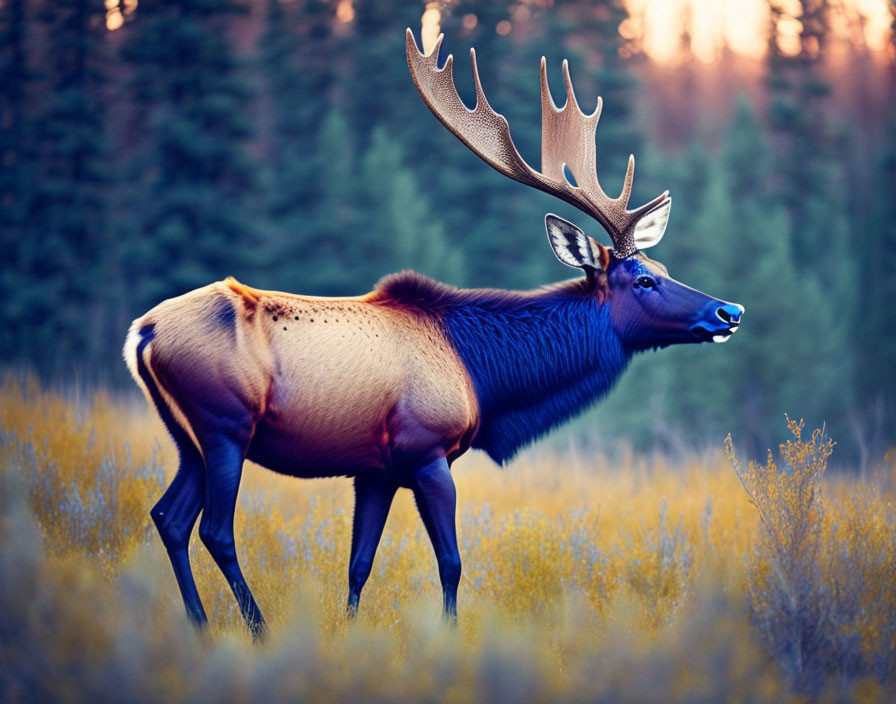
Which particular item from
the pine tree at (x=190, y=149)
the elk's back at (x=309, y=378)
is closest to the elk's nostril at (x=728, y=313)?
the elk's back at (x=309, y=378)

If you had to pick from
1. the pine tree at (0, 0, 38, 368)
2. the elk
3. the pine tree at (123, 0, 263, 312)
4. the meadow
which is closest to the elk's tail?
the elk

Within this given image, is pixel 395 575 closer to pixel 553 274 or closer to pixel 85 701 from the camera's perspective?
pixel 85 701

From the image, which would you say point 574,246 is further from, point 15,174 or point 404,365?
point 15,174

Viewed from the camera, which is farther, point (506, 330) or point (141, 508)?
point (141, 508)

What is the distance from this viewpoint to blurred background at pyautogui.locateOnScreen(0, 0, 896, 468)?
20844 millimetres

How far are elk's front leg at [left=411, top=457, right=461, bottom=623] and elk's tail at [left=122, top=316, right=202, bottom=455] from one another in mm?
1182

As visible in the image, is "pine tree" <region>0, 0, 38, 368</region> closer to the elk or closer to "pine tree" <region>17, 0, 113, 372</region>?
"pine tree" <region>17, 0, 113, 372</region>

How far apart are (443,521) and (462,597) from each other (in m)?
0.81

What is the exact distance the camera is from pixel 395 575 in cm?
569

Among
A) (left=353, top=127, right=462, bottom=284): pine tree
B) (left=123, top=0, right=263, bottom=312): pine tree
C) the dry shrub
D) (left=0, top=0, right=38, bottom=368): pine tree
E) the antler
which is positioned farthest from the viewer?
(left=353, top=127, right=462, bottom=284): pine tree

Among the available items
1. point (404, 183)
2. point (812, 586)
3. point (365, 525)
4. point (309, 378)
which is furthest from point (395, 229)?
point (812, 586)

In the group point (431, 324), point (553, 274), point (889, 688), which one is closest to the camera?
point (889, 688)

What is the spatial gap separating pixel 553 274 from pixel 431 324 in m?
20.1

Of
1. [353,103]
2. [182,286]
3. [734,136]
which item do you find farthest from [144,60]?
[734,136]
